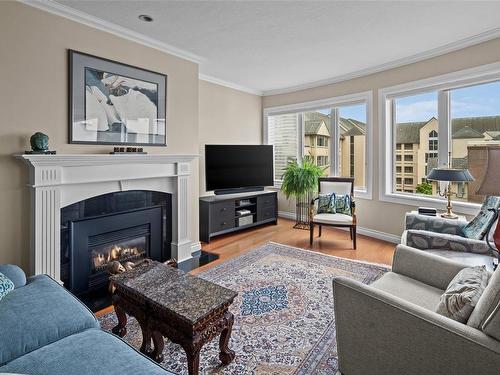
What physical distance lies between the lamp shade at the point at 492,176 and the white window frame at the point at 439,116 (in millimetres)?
1476

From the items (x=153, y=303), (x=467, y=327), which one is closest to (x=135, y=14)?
(x=153, y=303)

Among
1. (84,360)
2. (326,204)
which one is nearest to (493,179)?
(326,204)

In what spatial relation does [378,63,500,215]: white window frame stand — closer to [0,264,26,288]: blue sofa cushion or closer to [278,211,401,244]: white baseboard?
[278,211,401,244]: white baseboard

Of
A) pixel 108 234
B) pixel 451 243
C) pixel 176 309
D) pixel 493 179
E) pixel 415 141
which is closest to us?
pixel 176 309

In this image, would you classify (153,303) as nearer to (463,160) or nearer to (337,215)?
(337,215)

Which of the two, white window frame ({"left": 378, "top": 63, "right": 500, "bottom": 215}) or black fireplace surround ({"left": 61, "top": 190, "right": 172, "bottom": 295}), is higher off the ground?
white window frame ({"left": 378, "top": 63, "right": 500, "bottom": 215})

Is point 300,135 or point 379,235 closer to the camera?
point 379,235

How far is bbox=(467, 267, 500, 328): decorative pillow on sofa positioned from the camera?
3.73ft

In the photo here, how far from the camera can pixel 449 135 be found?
12.1 feet

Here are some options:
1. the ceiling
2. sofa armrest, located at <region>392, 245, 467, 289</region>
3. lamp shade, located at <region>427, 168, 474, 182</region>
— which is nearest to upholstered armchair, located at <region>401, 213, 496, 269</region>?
lamp shade, located at <region>427, 168, 474, 182</region>

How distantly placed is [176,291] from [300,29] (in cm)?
279

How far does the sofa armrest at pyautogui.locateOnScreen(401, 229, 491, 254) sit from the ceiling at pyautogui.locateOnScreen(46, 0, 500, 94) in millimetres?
2073

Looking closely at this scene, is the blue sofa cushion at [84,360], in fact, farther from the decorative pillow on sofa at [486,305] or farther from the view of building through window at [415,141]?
the view of building through window at [415,141]

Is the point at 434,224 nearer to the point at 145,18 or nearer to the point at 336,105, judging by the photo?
the point at 336,105
